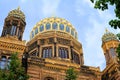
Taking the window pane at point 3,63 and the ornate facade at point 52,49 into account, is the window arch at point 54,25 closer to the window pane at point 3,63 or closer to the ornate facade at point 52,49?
the ornate facade at point 52,49

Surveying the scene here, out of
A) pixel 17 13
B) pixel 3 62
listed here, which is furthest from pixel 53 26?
pixel 3 62

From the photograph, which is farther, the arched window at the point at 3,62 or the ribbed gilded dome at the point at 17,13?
the ribbed gilded dome at the point at 17,13

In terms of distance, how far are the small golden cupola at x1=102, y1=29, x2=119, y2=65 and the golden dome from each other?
19.8ft

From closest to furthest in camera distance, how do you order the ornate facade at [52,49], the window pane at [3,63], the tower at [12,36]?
the window pane at [3,63] < the tower at [12,36] < the ornate facade at [52,49]

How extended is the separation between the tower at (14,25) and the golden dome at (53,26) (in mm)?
7725

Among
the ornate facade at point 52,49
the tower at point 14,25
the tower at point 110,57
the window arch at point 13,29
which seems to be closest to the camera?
the ornate facade at point 52,49

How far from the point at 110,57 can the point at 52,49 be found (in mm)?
7837

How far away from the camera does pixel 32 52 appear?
33094 mm

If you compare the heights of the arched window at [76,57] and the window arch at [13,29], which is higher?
the window arch at [13,29]

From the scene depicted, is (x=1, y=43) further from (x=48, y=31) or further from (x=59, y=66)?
(x=48, y=31)

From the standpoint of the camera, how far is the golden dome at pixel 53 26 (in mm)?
35500

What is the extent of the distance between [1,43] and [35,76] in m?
4.74

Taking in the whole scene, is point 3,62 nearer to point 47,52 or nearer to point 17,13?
point 17,13

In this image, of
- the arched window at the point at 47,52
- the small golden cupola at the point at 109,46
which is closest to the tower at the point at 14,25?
the arched window at the point at 47,52
